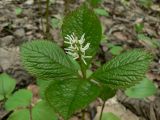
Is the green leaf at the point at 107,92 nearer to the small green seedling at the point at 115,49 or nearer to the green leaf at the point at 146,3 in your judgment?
the small green seedling at the point at 115,49

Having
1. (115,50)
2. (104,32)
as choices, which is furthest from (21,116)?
(104,32)

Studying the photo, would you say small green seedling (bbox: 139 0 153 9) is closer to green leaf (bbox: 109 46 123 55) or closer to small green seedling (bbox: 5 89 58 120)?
green leaf (bbox: 109 46 123 55)

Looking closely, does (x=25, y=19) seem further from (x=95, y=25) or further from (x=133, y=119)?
(x=95, y=25)

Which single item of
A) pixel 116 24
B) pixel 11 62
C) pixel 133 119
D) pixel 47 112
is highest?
pixel 116 24

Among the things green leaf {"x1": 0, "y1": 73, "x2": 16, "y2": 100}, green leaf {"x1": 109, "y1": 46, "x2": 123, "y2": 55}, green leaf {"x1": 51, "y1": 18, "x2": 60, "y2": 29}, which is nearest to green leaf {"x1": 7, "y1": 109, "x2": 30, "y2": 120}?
green leaf {"x1": 0, "y1": 73, "x2": 16, "y2": 100}

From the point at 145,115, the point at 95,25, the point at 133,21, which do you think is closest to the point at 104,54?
the point at 145,115

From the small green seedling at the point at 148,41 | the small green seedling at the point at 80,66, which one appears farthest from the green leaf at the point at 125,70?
the small green seedling at the point at 148,41

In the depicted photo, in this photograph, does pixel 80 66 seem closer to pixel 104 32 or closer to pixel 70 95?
pixel 70 95
